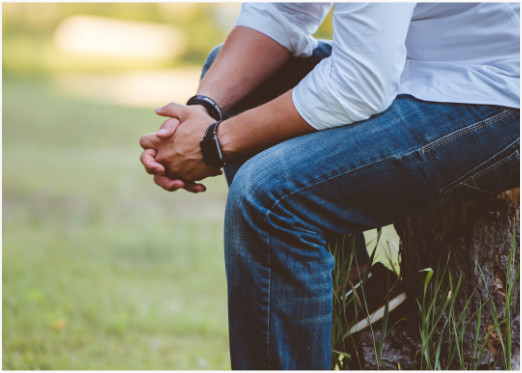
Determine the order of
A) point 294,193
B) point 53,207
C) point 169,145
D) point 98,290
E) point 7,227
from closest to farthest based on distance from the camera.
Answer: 1. point 294,193
2. point 169,145
3. point 98,290
4. point 7,227
5. point 53,207

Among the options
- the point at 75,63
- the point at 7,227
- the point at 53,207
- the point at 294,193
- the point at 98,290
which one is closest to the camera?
the point at 294,193

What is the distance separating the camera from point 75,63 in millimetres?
17375

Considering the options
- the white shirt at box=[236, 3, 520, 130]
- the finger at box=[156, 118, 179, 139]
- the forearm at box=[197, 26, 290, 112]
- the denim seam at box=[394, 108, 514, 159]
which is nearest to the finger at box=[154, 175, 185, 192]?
the finger at box=[156, 118, 179, 139]

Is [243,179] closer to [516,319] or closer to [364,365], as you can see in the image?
[364,365]

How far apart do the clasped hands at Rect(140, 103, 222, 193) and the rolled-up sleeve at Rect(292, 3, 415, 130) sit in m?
0.30

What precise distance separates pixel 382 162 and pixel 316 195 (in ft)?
0.52

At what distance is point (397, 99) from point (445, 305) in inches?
21.9

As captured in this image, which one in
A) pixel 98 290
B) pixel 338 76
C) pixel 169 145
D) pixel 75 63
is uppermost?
pixel 75 63

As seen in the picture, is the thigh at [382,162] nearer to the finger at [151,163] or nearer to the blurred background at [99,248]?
the finger at [151,163]

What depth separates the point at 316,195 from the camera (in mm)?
1374

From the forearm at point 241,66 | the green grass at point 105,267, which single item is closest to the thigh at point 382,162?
the forearm at point 241,66

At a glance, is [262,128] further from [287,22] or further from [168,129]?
[287,22]

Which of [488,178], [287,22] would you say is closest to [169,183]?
[287,22]

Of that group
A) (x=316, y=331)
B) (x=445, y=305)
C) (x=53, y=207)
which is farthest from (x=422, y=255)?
(x=53, y=207)
